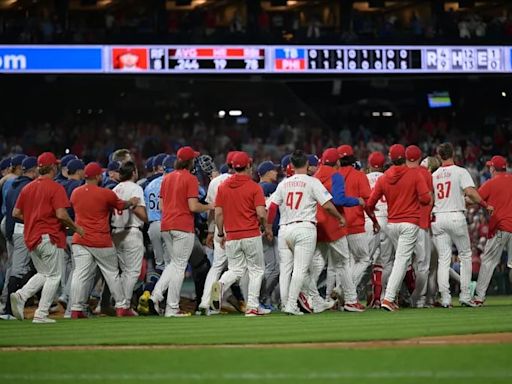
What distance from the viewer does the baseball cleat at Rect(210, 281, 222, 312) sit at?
47.1 feet

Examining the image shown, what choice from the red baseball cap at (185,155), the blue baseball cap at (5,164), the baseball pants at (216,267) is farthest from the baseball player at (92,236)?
the blue baseball cap at (5,164)

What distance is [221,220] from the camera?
14250 mm

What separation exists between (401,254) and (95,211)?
3.66m

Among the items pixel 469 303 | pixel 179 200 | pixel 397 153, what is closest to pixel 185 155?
pixel 179 200

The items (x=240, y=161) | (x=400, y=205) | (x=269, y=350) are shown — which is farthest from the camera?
(x=400, y=205)

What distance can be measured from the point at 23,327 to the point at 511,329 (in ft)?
17.0

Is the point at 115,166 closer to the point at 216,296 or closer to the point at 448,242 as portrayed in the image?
the point at 216,296

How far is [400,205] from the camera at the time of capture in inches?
576

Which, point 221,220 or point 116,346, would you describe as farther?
point 221,220

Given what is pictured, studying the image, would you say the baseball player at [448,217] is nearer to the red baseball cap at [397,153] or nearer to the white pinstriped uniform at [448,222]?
the white pinstriped uniform at [448,222]

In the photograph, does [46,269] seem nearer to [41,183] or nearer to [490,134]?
[41,183]

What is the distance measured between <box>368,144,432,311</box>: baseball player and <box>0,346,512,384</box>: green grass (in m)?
4.66

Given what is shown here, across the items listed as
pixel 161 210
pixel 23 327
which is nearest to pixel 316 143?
pixel 161 210
